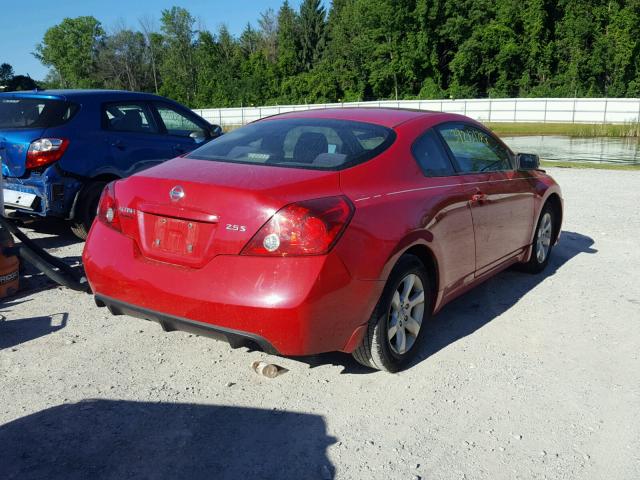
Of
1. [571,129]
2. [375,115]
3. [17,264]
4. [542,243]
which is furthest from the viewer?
[571,129]

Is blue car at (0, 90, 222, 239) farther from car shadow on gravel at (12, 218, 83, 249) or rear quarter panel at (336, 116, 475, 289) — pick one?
rear quarter panel at (336, 116, 475, 289)

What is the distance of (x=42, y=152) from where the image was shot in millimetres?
6438

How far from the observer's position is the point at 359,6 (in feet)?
216

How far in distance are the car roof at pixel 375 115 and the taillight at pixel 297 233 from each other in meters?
1.32

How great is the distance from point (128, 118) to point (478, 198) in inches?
188

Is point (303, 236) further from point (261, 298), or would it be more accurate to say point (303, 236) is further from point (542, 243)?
point (542, 243)

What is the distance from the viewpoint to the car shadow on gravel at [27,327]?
4.27 metres

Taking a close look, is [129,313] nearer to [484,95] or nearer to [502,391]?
[502,391]


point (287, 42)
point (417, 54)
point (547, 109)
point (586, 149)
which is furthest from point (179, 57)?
point (586, 149)

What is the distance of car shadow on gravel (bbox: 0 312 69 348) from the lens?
4.27 metres

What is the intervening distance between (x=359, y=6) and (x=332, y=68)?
7182 millimetres

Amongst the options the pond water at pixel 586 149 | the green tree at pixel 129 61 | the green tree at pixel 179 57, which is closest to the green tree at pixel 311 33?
the green tree at pixel 179 57

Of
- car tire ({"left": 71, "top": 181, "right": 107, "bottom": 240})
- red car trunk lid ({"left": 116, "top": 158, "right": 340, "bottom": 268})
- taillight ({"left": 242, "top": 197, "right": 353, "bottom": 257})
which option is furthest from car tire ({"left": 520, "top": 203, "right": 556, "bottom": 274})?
car tire ({"left": 71, "top": 181, "right": 107, "bottom": 240})

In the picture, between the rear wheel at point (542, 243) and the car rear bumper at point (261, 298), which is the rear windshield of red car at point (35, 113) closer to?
the car rear bumper at point (261, 298)
